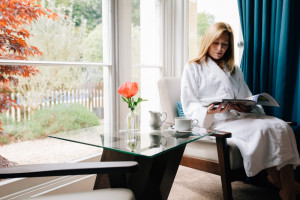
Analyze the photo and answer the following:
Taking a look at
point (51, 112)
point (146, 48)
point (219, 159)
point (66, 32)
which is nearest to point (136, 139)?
point (219, 159)

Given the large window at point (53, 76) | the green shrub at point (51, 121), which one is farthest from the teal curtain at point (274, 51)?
the green shrub at point (51, 121)

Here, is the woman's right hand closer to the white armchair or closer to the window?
the white armchair

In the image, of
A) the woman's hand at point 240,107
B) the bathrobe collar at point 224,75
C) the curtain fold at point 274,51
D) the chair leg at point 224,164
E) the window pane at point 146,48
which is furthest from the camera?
the window pane at point 146,48

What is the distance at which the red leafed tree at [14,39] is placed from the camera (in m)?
1.77

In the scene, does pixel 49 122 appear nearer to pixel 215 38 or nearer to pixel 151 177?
pixel 151 177

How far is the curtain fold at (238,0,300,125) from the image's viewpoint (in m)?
2.23

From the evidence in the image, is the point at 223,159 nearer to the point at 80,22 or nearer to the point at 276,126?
the point at 276,126

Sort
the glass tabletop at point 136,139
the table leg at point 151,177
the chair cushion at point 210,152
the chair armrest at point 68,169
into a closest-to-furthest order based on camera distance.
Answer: the chair armrest at point 68,169, the glass tabletop at point 136,139, the table leg at point 151,177, the chair cushion at point 210,152

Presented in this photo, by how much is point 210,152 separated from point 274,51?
1155 mm

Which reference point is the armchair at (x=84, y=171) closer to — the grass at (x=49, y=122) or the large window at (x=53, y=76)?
the large window at (x=53, y=76)

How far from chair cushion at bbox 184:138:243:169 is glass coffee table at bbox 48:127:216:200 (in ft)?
1.23

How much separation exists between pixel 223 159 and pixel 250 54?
1.24 m

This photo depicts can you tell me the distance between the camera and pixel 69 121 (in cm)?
227

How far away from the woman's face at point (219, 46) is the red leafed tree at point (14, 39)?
56.1 inches
